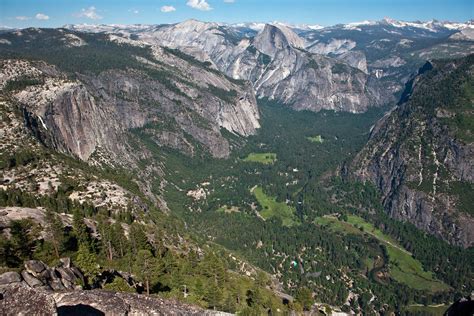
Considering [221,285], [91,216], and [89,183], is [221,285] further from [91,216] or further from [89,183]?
[89,183]

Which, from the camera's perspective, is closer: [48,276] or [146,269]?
[48,276]

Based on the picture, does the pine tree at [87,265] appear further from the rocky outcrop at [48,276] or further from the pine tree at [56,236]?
the pine tree at [56,236]

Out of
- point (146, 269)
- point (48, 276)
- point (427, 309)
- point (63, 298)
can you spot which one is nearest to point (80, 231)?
point (146, 269)

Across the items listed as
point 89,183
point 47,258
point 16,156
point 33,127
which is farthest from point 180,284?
point 33,127

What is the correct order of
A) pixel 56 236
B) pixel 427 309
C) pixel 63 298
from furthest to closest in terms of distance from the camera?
pixel 427 309 < pixel 56 236 < pixel 63 298

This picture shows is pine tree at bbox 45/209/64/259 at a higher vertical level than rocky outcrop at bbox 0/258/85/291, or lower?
lower

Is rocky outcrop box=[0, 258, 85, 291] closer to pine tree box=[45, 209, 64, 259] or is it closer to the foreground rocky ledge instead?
the foreground rocky ledge

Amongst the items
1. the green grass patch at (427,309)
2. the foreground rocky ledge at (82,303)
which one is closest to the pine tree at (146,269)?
the foreground rocky ledge at (82,303)

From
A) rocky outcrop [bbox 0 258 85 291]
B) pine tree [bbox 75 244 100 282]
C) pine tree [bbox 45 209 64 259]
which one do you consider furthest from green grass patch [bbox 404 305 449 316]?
rocky outcrop [bbox 0 258 85 291]

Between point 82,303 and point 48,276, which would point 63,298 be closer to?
point 82,303

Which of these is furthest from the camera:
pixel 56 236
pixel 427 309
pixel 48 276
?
pixel 427 309

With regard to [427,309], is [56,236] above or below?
above
